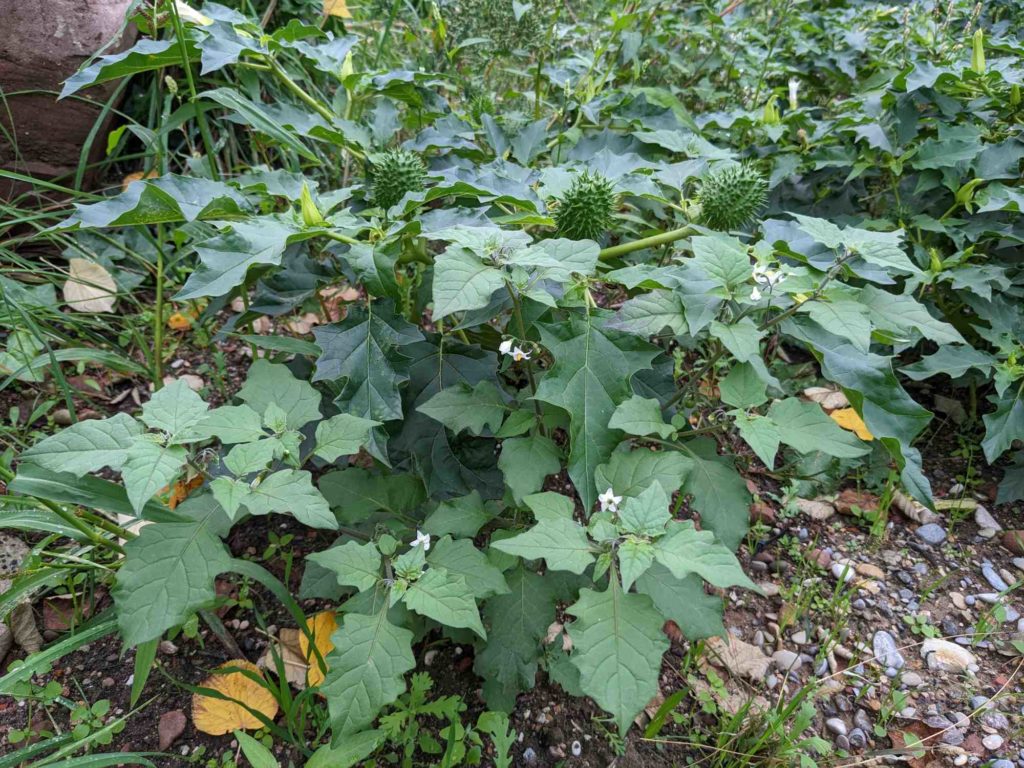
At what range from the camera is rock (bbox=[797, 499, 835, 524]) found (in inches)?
85.7

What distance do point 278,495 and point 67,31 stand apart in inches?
94.8

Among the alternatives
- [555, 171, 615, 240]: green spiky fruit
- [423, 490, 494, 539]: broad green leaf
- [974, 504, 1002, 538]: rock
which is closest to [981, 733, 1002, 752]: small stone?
[974, 504, 1002, 538]: rock

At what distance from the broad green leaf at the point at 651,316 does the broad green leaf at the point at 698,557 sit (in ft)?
1.33

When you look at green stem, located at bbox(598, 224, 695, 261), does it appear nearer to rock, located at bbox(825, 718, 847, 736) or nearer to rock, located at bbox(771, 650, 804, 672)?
rock, located at bbox(771, 650, 804, 672)

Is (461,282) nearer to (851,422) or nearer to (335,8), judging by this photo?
(851,422)

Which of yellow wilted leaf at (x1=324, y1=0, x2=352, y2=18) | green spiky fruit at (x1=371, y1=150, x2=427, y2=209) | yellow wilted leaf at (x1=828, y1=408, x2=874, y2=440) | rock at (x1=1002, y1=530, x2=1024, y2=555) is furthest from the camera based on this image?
yellow wilted leaf at (x1=324, y1=0, x2=352, y2=18)

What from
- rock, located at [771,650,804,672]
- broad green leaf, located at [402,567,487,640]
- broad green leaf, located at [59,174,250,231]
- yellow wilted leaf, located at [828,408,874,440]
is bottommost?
rock, located at [771,650,804,672]

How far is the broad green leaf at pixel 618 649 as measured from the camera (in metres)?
1.07

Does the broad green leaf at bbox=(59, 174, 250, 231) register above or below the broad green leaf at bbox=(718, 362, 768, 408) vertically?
above

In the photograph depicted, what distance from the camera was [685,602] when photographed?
1.34m

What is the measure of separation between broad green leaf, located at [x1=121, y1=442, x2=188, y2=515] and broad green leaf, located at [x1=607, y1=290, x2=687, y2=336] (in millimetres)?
857

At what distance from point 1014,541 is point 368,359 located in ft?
6.71

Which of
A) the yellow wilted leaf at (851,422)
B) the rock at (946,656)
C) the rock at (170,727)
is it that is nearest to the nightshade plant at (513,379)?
the yellow wilted leaf at (851,422)

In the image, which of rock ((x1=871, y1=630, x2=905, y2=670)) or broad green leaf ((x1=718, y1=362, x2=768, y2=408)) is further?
rock ((x1=871, y1=630, x2=905, y2=670))
